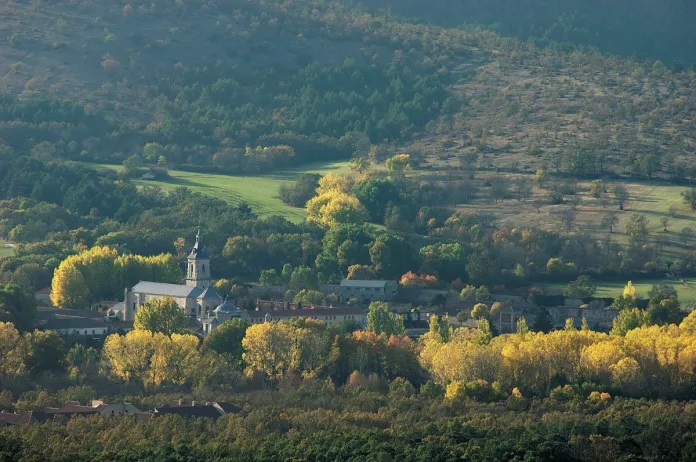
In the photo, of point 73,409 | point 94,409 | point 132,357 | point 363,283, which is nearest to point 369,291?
point 363,283

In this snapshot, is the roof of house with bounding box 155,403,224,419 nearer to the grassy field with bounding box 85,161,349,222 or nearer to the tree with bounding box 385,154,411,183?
the grassy field with bounding box 85,161,349,222

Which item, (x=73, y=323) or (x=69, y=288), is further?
(x=69, y=288)

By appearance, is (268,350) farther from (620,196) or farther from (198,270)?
(620,196)

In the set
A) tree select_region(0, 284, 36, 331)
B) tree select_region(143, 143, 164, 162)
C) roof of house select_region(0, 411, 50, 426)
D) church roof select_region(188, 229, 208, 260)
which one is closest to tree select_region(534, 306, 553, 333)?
church roof select_region(188, 229, 208, 260)

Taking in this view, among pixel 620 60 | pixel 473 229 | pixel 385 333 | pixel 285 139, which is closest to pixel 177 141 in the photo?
pixel 285 139

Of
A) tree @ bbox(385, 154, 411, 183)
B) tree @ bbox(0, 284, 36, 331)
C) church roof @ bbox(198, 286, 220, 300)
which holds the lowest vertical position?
church roof @ bbox(198, 286, 220, 300)
